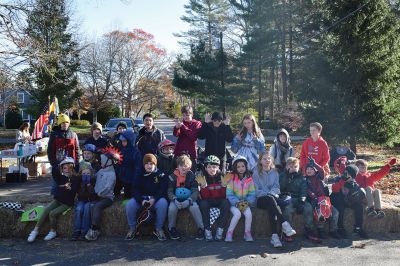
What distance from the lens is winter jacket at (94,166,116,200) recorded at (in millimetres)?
6285

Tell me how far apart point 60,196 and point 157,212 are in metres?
1.53

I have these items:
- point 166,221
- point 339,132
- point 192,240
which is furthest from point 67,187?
point 339,132

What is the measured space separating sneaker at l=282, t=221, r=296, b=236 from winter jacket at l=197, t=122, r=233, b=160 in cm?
202

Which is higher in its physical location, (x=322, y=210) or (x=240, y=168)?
(x=240, y=168)

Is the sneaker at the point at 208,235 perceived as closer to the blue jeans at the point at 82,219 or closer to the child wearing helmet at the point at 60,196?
the blue jeans at the point at 82,219

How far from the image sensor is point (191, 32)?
46.1 m

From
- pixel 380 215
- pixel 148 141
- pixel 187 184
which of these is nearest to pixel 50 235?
pixel 187 184

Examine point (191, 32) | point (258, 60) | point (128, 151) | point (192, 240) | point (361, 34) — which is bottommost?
point (192, 240)

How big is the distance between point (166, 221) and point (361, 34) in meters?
12.5

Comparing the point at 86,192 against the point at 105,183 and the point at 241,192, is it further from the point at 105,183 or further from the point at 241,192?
the point at 241,192

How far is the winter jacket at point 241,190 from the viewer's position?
617 centimetres

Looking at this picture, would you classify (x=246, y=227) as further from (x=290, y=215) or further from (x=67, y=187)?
(x=67, y=187)

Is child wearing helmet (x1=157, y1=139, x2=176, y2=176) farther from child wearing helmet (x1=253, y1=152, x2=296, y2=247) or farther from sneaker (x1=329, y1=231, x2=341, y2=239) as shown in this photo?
sneaker (x1=329, y1=231, x2=341, y2=239)

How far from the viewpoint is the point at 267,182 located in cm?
636
